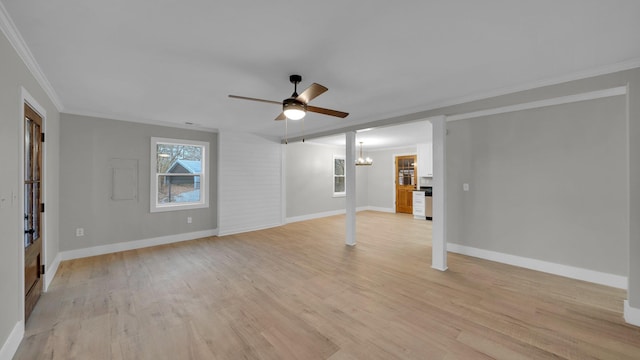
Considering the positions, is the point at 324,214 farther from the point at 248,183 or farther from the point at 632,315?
the point at 632,315

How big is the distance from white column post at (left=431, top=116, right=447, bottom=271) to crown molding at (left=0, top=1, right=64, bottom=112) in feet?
14.3

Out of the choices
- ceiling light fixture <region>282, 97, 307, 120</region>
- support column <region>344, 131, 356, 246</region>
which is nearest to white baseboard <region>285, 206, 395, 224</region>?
support column <region>344, 131, 356, 246</region>

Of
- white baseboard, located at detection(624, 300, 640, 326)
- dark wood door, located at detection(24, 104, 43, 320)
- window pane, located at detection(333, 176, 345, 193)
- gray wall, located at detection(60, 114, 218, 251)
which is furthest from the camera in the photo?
window pane, located at detection(333, 176, 345, 193)

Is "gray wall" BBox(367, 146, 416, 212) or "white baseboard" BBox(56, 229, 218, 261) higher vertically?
"gray wall" BBox(367, 146, 416, 212)

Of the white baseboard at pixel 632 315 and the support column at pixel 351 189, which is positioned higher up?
the support column at pixel 351 189

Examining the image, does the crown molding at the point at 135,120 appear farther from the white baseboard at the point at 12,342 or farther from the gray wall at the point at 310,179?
the white baseboard at the point at 12,342

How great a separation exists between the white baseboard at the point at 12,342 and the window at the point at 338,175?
7.19 metres

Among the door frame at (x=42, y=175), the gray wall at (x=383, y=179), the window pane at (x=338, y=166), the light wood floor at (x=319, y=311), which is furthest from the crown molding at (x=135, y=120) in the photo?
the gray wall at (x=383, y=179)

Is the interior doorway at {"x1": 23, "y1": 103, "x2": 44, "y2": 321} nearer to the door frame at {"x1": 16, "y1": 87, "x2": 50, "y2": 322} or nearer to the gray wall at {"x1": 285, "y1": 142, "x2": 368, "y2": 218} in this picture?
the door frame at {"x1": 16, "y1": 87, "x2": 50, "y2": 322}

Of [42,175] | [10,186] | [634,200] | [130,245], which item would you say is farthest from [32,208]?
[634,200]

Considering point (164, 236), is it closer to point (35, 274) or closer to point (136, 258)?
point (136, 258)

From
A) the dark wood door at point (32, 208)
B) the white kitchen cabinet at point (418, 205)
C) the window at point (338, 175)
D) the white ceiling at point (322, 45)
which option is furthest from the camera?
the window at point (338, 175)

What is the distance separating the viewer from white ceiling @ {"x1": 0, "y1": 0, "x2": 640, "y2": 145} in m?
1.66

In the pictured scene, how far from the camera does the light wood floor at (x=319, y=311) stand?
1985 millimetres
